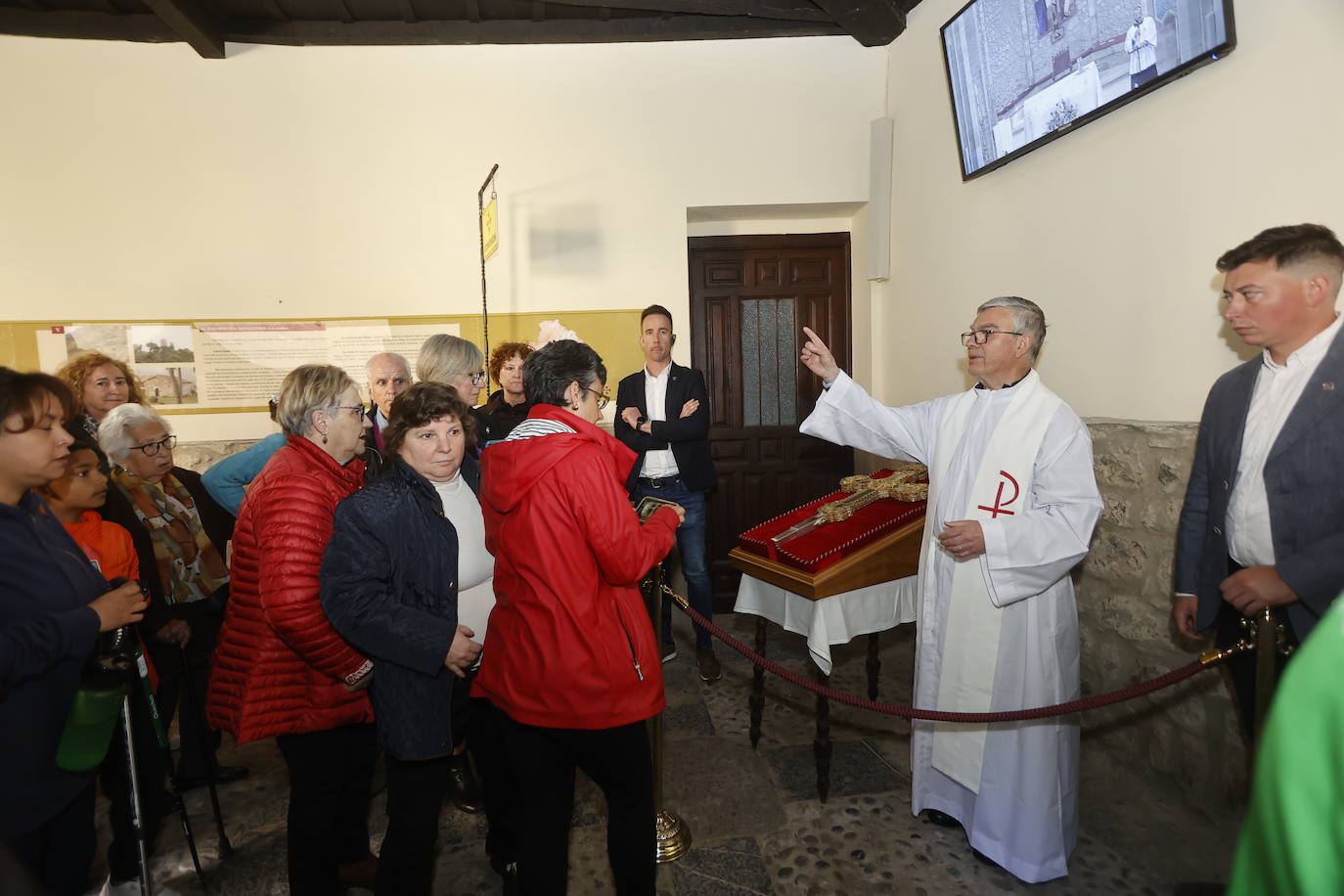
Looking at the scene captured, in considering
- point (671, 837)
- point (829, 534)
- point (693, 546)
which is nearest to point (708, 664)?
point (693, 546)

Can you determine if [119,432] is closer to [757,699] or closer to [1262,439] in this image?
[757,699]

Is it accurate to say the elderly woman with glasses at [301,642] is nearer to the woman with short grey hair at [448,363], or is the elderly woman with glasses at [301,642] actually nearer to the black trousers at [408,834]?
the black trousers at [408,834]

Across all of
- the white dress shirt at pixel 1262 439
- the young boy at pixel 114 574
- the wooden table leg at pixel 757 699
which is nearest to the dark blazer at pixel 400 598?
the young boy at pixel 114 574

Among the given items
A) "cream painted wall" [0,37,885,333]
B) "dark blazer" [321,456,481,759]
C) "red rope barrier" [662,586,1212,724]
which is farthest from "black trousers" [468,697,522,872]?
"cream painted wall" [0,37,885,333]

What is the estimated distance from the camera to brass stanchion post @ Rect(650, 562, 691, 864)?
2564mm

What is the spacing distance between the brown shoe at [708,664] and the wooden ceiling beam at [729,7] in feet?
13.2

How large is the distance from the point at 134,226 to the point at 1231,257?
588 cm

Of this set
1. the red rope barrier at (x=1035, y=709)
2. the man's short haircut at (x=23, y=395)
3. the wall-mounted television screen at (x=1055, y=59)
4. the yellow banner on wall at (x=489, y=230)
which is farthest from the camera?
the yellow banner on wall at (x=489, y=230)

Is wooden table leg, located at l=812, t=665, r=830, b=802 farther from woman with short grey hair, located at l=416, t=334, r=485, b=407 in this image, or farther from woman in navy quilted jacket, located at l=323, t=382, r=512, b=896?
woman with short grey hair, located at l=416, t=334, r=485, b=407

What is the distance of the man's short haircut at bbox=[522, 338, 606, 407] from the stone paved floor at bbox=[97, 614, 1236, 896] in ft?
5.91

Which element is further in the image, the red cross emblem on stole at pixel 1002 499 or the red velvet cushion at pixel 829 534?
the red velvet cushion at pixel 829 534

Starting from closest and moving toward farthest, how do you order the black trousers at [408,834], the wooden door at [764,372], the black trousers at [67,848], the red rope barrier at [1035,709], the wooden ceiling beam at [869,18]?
the black trousers at [67,848]
the black trousers at [408,834]
the red rope barrier at [1035,709]
the wooden ceiling beam at [869,18]
the wooden door at [764,372]

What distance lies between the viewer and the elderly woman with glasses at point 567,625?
183 cm

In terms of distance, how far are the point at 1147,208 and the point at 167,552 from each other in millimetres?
4144
